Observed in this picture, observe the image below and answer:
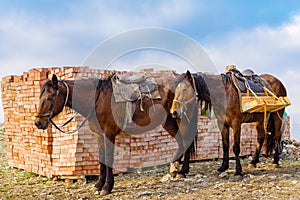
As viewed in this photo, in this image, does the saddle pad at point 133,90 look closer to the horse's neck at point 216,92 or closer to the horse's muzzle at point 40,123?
the horse's neck at point 216,92

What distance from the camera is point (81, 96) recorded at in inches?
198

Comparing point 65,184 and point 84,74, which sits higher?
point 84,74

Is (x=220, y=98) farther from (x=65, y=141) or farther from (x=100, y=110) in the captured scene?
(x=65, y=141)

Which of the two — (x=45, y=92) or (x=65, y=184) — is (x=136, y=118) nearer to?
(x=45, y=92)

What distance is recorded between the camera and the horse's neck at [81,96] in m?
4.97

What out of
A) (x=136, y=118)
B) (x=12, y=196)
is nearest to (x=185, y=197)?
(x=136, y=118)

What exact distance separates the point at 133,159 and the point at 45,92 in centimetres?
272

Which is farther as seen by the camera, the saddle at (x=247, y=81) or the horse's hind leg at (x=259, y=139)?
the horse's hind leg at (x=259, y=139)

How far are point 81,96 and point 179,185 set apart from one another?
7.23ft

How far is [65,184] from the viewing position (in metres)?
6.09

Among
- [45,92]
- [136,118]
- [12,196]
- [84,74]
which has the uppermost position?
[84,74]

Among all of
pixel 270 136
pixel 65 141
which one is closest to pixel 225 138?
pixel 270 136

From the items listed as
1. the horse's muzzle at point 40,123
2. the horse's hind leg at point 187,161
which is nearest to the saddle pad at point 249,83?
the horse's hind leg at point 187,161

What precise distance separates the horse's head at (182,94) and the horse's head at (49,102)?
1.87 meters
